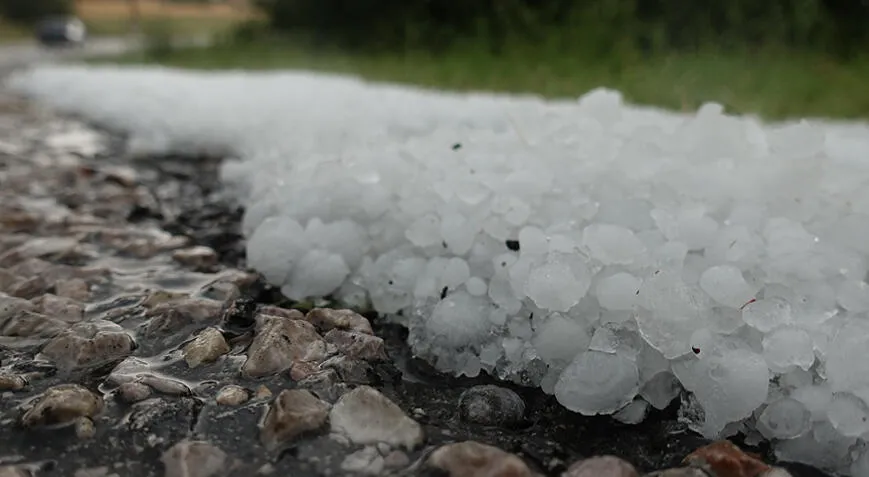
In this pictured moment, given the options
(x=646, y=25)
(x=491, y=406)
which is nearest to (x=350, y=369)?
(x=491, y=406)

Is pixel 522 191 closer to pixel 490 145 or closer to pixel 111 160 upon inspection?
pixel 490 145

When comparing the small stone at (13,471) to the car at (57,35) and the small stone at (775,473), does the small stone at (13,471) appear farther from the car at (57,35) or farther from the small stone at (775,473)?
the car at (57,35)

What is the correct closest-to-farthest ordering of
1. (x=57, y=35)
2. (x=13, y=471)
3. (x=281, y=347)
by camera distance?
1. (x=13, y=471)
2. (x=281, y=347)
3. (x=57, y=35)

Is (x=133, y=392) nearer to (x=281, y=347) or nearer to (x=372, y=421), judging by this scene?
(x=281, y=347)

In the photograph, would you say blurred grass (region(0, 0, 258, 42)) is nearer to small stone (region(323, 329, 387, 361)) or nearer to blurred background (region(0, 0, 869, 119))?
blurred background (region(0, 0, 869, 119))

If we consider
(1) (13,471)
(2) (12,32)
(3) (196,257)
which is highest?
(1) (13,471)

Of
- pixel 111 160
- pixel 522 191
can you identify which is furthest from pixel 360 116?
pixel 522 191
